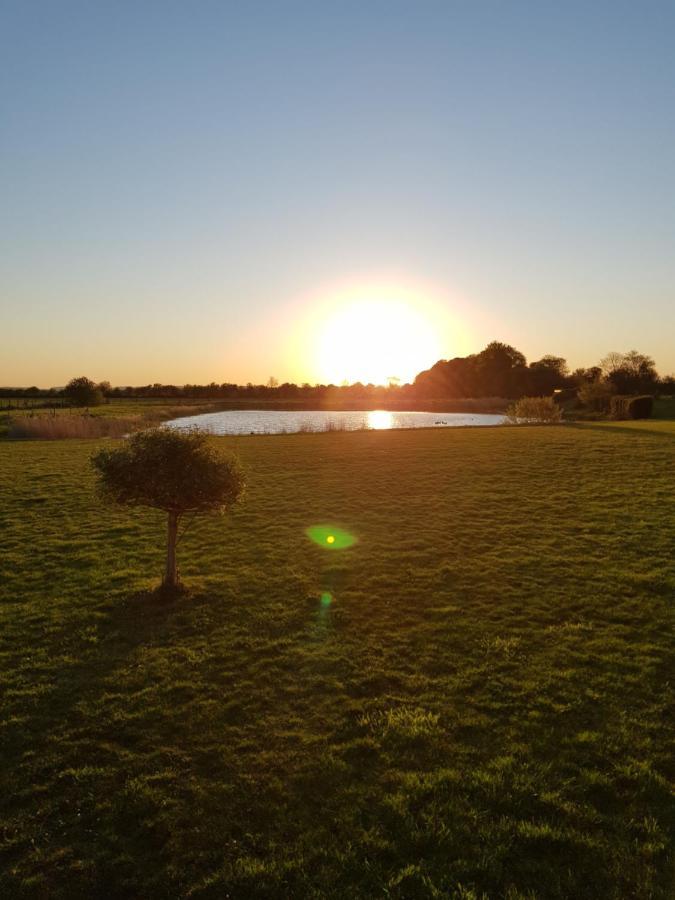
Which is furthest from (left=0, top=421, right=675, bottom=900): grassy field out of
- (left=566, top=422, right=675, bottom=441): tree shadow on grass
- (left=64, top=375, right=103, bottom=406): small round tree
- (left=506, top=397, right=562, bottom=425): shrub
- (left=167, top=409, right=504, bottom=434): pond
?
(left=64, top=375, right=103, bottom=406): small round tree

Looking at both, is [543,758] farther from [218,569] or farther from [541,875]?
[218,569]

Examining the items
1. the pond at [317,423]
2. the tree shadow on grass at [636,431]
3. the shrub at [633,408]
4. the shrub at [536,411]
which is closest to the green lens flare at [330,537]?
the tree shadow on grass at [636,431]

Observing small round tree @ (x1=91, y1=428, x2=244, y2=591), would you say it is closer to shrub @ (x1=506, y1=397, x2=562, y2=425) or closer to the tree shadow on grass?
the tree shadow on grass

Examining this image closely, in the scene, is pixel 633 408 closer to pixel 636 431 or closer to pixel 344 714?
pixel 636 431

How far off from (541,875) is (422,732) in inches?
103

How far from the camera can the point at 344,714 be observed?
877cm

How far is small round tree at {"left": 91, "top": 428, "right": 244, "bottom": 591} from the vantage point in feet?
40.8

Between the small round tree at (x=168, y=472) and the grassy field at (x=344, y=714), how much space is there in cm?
263

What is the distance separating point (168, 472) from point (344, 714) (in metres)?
6.61

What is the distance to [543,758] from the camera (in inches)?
300

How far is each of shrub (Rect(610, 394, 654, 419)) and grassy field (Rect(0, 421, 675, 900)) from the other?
5437 cm

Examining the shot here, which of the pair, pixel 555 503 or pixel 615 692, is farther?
pixel 555 503

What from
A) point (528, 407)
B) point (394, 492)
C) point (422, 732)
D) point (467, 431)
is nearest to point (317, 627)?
point (422, 732)

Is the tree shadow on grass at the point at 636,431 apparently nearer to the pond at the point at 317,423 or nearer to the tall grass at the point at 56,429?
the pond at the point at 317,423
